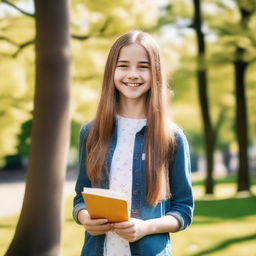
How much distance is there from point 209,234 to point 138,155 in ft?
19.7

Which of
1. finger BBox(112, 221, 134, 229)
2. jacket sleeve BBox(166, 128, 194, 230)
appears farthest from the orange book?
jacket sleeve BBox(166, 128, 194, 230)

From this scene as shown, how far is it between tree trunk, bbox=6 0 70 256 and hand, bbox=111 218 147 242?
134 inches

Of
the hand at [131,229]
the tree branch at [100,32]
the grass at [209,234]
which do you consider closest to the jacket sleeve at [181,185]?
the hand at [131,229]

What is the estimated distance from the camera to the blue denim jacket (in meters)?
2.37

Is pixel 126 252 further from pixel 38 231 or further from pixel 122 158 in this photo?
pixel 38 231

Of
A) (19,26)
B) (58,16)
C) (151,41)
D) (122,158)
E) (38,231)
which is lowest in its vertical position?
(38,231)

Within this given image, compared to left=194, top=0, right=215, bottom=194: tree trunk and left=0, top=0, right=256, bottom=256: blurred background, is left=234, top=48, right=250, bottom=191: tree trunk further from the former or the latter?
left=194, top=0, right=215, bottom=194: tree trunk

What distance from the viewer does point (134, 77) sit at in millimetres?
2438

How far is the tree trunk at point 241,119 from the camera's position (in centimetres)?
1639

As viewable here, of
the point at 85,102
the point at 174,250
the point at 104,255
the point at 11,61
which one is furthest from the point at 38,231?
the point at 85,102

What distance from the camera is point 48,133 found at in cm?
559

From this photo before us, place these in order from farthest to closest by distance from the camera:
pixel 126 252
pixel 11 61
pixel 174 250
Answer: pixel 11 61 → pixel 174 250 → pixel 126 252

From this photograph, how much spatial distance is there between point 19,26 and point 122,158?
10.8m

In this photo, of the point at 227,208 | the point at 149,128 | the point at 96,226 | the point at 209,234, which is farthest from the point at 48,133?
the point at 227,208
